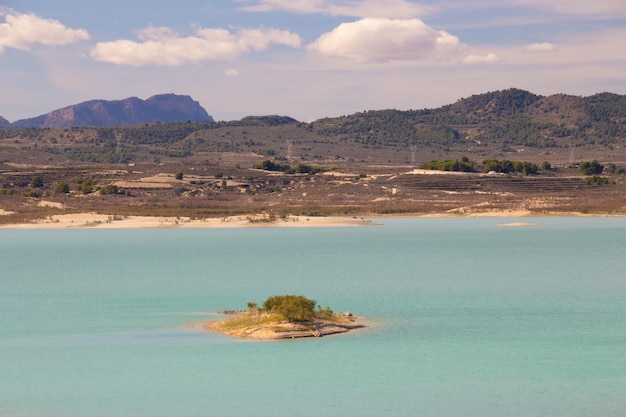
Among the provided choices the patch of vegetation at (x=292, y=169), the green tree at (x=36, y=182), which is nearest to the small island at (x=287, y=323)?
the green tree at (x=36, y=182)

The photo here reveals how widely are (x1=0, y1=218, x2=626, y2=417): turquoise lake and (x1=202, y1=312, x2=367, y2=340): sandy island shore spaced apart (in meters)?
0.65

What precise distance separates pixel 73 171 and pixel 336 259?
88457 millimetres

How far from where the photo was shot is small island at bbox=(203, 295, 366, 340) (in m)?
33.2

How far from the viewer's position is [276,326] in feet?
110

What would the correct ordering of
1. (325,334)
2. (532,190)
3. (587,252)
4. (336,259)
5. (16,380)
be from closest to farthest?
(16,380), (325,334), (336,259), (587,252), (532,190)

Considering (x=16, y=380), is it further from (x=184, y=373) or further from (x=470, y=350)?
(x=470, y=350)

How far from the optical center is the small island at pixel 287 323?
33219 mm

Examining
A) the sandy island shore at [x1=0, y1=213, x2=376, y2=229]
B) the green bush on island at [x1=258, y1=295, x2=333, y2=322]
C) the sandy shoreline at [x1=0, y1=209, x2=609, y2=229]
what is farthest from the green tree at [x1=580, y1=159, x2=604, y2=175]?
the green bush on island at [x1=258, y1=295, x2=333, y2=322]

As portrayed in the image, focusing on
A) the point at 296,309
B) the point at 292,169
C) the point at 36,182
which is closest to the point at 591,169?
the point at 292,169

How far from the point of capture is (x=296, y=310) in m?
33.8

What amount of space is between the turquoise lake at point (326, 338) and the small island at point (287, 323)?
705mm

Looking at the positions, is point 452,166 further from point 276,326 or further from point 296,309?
point 276,326

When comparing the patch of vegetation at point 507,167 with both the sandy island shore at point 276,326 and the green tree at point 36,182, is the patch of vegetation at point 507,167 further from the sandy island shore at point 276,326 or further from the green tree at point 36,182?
the sandy island shore at point 276,326

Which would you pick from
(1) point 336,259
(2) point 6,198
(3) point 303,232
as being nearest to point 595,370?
(1) point 336,259
